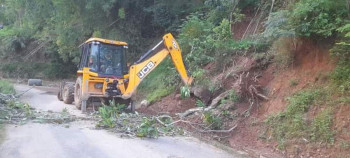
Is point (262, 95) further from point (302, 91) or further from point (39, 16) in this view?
point (39, 16)

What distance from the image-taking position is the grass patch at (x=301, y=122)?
8977 millimetres

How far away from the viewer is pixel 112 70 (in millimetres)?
15852

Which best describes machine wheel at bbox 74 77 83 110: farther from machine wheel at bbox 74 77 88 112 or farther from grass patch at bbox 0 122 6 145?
grass patch at bbox 0 122 6 145

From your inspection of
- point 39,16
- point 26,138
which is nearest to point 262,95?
point 26,138

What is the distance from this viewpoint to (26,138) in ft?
32.3

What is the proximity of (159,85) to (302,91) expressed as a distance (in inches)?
358

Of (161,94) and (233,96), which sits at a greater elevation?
(233,96)

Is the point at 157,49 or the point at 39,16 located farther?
the point at 39,16

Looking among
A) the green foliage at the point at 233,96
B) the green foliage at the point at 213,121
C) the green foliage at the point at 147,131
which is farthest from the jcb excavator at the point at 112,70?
the green foliage at the point at 147,131

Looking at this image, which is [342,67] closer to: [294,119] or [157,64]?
[294,119]

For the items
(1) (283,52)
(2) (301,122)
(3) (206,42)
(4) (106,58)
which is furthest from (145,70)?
(2) (301,122)

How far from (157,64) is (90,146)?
586cm

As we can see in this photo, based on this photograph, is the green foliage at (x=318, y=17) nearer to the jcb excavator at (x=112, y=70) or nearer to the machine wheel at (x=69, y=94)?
the jcb excavator at (x=112, y=70)

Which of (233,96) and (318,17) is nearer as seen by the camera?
(318,17)
